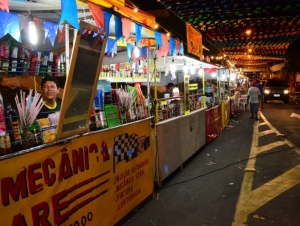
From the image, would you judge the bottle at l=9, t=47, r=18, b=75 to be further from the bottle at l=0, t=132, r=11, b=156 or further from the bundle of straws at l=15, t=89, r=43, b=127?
the bottle at l=0, t=132, r=11, b=156

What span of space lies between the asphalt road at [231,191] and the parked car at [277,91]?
58.1 ft

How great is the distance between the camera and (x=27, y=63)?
3.37 metres

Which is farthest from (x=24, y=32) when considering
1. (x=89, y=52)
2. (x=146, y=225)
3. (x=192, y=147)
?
(x=192, y=147)

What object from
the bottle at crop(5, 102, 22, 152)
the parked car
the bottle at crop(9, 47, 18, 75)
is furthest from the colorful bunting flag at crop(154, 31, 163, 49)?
the parked car

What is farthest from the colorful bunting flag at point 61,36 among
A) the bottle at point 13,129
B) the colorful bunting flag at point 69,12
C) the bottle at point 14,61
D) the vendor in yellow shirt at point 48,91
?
the bottle at point 13,129

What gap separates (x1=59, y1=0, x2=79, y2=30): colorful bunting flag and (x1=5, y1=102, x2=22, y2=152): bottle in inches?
49.1

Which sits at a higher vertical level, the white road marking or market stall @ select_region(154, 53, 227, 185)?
market stall @ select_region(154, 53, 227, 185)

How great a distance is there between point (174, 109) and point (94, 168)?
12.3ft

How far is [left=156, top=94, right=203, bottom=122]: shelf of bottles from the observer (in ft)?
20.6

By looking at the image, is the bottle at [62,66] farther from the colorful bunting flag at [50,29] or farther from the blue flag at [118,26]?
the colorful bunting flag at [50,29]

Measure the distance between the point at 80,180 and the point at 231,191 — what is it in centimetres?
318

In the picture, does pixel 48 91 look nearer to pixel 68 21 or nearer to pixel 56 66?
pixel 56 66

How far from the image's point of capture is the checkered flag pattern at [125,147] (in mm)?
4125

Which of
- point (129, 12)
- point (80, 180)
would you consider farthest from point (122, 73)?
point (80, 180)
